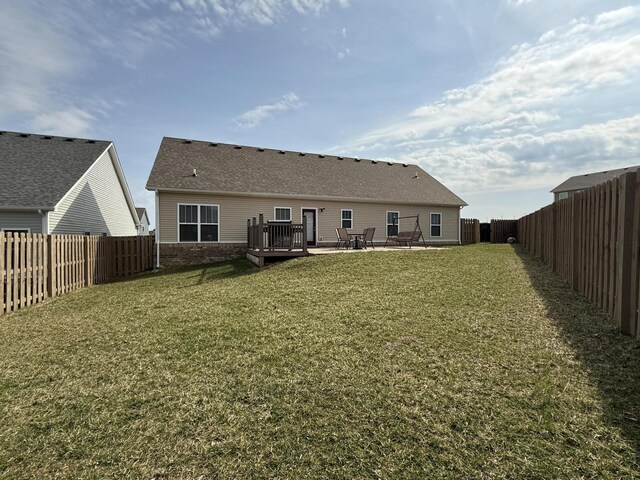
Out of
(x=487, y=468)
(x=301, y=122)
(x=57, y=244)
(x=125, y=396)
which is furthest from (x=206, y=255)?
(x=487, y=468)

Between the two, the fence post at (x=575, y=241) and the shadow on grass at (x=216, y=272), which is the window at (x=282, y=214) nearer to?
the shadow on grass at (x=216, y=272)

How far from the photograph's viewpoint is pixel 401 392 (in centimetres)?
292

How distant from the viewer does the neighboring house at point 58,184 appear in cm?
1239

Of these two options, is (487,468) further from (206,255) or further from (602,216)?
(206,255)

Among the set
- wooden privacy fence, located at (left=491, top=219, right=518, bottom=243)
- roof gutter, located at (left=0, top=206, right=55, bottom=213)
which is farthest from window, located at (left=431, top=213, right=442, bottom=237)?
roof gutter, located at (left=0, top=206, right=55, bottom=213)

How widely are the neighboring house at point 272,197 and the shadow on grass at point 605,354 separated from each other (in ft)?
39.5

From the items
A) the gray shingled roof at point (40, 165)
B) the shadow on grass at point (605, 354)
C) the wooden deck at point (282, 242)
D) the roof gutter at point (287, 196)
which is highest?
the gray shingled roof at point (40, 165)

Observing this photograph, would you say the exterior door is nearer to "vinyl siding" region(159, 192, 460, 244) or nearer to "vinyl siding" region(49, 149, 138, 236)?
"vinyl siding" region(159, 192, 460, 244)

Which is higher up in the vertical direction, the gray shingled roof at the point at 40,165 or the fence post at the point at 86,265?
the gray shingled roof at the point at 40,165

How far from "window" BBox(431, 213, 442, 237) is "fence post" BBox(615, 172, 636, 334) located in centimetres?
1613

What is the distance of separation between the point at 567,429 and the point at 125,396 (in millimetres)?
3649

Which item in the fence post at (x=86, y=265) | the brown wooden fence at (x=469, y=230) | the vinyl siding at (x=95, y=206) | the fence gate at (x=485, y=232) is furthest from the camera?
the fence gate at (x=485, y=232)

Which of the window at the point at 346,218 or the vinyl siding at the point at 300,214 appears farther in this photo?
the window at the point at 346,218

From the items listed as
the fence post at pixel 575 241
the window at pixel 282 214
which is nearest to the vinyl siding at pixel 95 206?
the window at pixel 282 214
